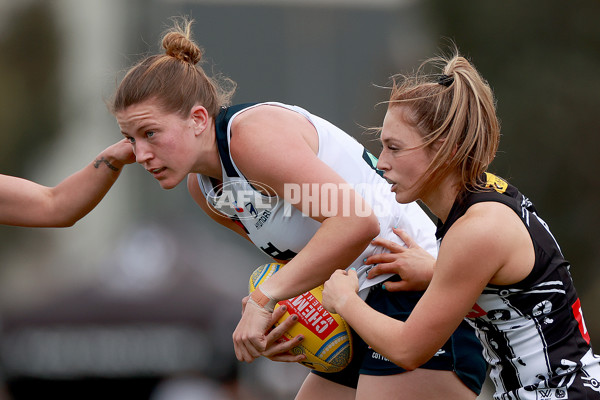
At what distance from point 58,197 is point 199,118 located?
3.21ft

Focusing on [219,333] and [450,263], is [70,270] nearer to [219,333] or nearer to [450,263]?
[219,333]

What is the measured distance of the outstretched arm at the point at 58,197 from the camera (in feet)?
12.4

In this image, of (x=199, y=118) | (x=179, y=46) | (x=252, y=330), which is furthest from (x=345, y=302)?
(x=179, y=46)

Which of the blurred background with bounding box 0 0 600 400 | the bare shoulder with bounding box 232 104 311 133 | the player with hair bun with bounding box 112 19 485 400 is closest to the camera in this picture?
the player with hair bun with bounding box 112 19 485 400

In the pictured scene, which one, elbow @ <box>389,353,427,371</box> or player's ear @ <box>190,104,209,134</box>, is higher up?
player's ear @ <box>190,104,209,134</box>

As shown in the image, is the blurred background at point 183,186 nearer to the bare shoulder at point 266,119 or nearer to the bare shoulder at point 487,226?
the bare shoulder at point 266,119

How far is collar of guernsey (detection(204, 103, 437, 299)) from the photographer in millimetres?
3232

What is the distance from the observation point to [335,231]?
3.01 meters

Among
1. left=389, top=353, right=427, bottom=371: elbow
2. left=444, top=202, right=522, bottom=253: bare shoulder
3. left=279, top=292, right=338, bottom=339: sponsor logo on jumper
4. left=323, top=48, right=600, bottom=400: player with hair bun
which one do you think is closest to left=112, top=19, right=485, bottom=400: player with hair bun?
left=279, top=292, right=338, bottom=339: sponsor logo on jumper

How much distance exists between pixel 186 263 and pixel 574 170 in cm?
374

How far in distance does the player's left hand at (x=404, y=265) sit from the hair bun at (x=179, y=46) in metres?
1.05

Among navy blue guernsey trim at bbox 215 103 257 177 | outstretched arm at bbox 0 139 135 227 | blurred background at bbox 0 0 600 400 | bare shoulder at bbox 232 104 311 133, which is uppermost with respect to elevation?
bare shoulder at bbox 232 104 311 133

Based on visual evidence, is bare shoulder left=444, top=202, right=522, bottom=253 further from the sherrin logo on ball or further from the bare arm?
the sherrin logo on ball

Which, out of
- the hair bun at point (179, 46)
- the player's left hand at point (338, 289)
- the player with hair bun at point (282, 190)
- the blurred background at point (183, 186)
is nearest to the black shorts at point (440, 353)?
the player with hair bun at point (282, 190)
